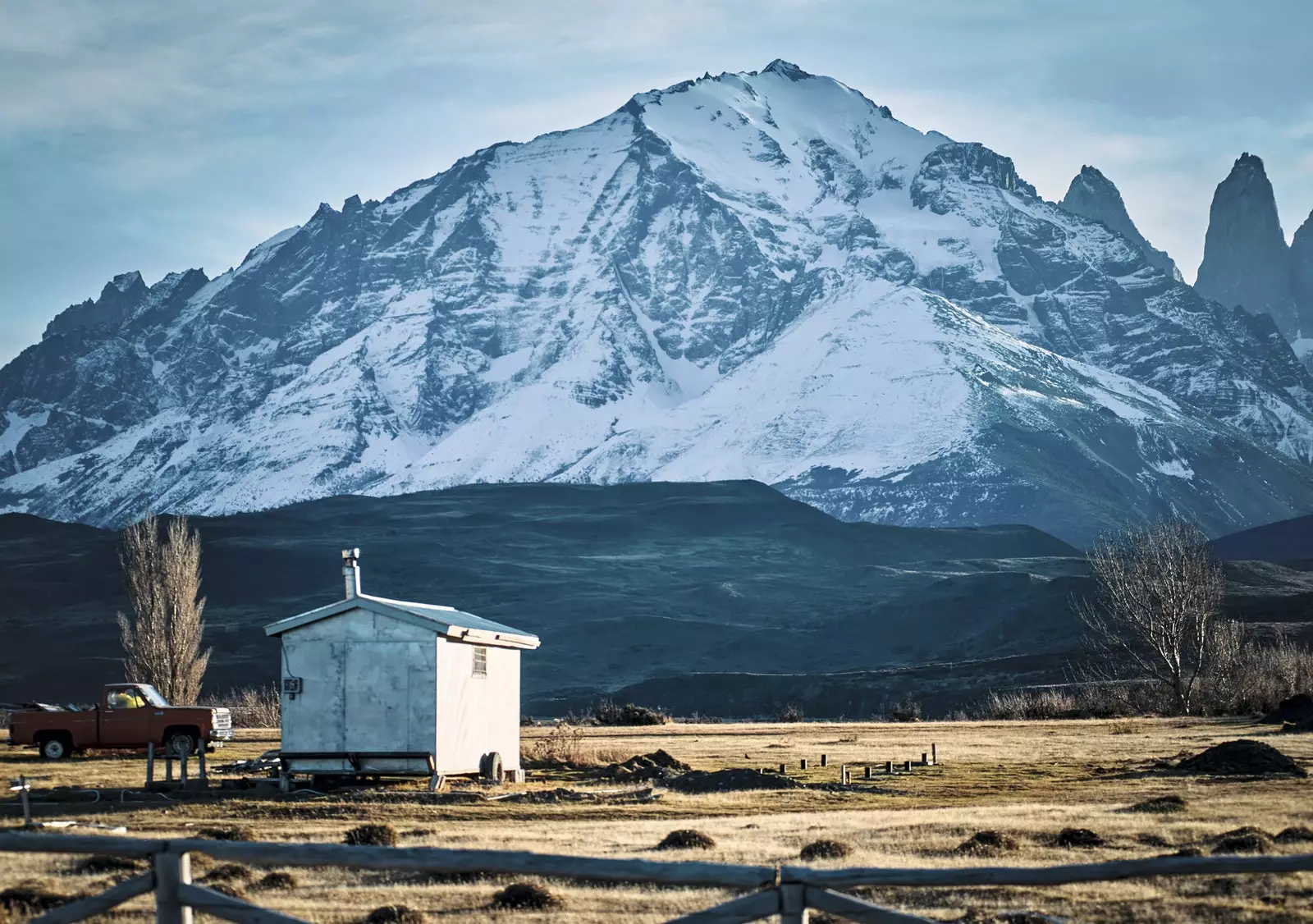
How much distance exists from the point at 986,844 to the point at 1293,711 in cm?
4017

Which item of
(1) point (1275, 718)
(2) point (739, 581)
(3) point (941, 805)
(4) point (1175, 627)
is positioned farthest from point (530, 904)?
(2) point (739, 581)

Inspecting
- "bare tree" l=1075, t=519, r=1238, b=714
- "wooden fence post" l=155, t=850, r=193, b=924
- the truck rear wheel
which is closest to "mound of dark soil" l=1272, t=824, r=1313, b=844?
"wooden fence post" l=155, t=850, r=193, b=924

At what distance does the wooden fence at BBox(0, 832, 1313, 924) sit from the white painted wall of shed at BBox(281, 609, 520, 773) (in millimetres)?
23833

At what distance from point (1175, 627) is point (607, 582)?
121 meters

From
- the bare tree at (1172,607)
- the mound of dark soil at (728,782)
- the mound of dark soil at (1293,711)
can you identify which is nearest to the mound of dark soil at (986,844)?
the mound of dark soil at (728,782)

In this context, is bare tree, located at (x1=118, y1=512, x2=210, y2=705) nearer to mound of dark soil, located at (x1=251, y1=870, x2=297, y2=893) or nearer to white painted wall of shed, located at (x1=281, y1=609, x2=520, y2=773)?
white painted wall of shed, located at (x1=281, y1=609, x2=520, y2=773)

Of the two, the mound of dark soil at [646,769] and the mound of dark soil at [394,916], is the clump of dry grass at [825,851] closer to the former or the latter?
the mound of dark soil at [394,916]

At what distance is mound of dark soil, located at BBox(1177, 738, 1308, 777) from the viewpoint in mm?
36688

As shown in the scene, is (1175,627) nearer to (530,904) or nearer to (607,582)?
(530,904)

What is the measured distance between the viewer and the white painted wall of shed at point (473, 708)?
124ft

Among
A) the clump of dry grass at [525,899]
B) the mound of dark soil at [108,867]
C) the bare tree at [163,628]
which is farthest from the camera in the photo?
the bare tree at [163,628]

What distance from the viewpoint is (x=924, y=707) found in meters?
115

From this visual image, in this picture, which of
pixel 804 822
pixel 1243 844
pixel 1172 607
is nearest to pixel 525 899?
pixel 1243 844

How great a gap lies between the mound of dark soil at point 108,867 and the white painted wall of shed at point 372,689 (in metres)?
15.3
